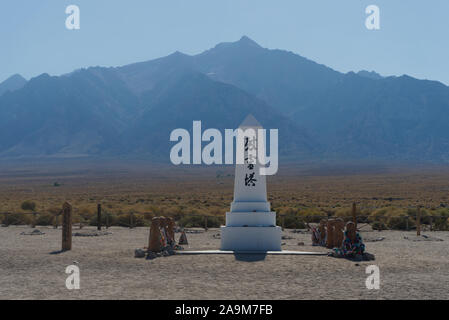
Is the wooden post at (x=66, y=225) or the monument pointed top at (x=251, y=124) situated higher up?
the monument pointed top at (x=251, y=124)

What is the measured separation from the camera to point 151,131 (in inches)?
6358

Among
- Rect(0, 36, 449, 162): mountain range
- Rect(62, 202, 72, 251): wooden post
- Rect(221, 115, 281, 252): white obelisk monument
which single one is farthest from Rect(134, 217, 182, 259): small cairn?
Rect(0, 36, 449, 162): mountain range

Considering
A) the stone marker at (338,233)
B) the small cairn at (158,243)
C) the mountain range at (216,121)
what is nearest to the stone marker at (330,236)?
the stone marker at (338,233)

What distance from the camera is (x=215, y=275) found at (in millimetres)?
11344

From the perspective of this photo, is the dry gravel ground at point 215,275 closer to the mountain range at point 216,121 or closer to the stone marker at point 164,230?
the stone marker at point 164,230

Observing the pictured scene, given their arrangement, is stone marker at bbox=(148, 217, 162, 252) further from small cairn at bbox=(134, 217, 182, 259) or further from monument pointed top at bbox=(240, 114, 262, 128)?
monument pointed top at bbox=(240, 114, 262, 128)

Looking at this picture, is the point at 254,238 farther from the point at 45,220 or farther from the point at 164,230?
the point at 45,220

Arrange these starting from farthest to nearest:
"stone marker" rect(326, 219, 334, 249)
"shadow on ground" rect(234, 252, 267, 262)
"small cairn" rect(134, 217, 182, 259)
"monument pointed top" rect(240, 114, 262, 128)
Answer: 1. "stone marker" rect(326, 219, 334, 249)
2. "monument pointed top" rect(240, 114, 262, 128)
3. "small cairn" rect(134, 217, 182, 259)
4. "shadow on ground" rect(234, 252, 267, 262)

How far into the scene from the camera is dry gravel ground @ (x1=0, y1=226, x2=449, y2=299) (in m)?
9.59

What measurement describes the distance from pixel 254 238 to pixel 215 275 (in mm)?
3422

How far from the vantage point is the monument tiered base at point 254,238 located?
14594mm

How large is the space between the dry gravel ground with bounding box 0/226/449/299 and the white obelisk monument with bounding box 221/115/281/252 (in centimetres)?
112

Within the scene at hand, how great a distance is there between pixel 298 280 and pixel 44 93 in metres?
190
